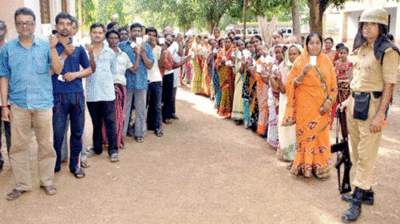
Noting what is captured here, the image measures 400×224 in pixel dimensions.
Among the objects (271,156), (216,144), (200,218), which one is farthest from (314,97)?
(216,144)

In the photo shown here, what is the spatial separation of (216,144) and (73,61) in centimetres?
281

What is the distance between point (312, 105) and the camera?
4.24 meters

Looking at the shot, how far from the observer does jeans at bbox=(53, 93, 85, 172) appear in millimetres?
4152

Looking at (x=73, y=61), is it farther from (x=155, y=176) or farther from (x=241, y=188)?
(x=241, y=188)

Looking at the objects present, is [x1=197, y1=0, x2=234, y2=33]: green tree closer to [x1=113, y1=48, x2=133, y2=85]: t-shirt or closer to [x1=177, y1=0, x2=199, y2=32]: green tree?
[x1=177, y1=0, x2=199, y2=32]: green tree

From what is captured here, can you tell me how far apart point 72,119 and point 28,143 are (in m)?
0.61

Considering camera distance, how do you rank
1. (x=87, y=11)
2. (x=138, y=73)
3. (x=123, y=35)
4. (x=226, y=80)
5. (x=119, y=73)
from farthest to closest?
(x=87, y=11) → (x=226, y=80) → (x=123, y=35) → (x=138, y=73) → (x=119, y=73)

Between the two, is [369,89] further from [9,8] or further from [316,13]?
[316,13]

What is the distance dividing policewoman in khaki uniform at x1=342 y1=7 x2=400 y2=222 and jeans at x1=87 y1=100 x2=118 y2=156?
120 inches

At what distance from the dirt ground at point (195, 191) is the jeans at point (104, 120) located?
233mm

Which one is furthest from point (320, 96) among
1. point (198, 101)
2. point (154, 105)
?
point (198, 101)

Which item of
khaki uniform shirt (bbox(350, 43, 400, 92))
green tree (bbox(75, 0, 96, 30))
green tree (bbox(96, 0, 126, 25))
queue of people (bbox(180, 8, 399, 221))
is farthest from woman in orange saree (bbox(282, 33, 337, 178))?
green tree (bbox(96, 0, 126, 25))

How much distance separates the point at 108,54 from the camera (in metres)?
4.87

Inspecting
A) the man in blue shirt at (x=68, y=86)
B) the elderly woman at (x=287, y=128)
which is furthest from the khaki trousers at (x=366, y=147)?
the man in blue shirt at (x=68, y=86)
